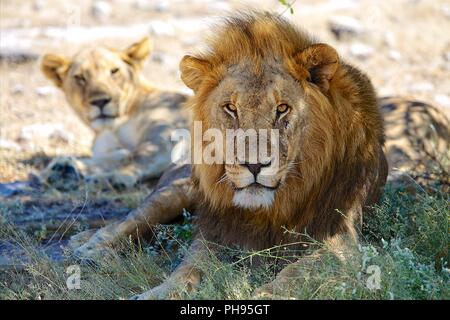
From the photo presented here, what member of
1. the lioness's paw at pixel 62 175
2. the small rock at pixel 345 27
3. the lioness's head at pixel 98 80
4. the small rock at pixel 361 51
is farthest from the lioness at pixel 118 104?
the small rock at pixel 345 27

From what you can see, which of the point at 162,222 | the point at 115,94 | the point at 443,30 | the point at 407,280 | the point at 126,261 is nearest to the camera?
the point at 407,280

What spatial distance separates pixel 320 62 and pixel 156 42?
9046mm

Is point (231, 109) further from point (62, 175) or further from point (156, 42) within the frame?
A: point (156, 42)

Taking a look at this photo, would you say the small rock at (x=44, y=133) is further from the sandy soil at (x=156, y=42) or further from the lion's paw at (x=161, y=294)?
the lion's paw at (x=161, y=294)

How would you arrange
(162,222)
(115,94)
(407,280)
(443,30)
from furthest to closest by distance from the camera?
1. (443,30)
2. (115,94)
3. (162,222)
4. (407,280)

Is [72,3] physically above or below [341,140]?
above

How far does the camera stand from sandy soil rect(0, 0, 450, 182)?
10156 millimetres

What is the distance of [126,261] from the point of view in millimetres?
5207

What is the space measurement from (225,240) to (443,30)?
33.7 feet

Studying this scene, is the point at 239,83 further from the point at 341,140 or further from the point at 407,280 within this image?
the point at 407,280

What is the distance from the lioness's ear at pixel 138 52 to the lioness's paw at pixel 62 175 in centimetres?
162

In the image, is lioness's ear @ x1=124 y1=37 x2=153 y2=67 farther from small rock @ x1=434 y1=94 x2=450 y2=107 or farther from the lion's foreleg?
the lion's foreleg

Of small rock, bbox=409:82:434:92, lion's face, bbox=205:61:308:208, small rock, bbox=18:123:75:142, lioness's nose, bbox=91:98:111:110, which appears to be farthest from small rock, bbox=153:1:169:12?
lion's face, bbox=205:61:308:208
